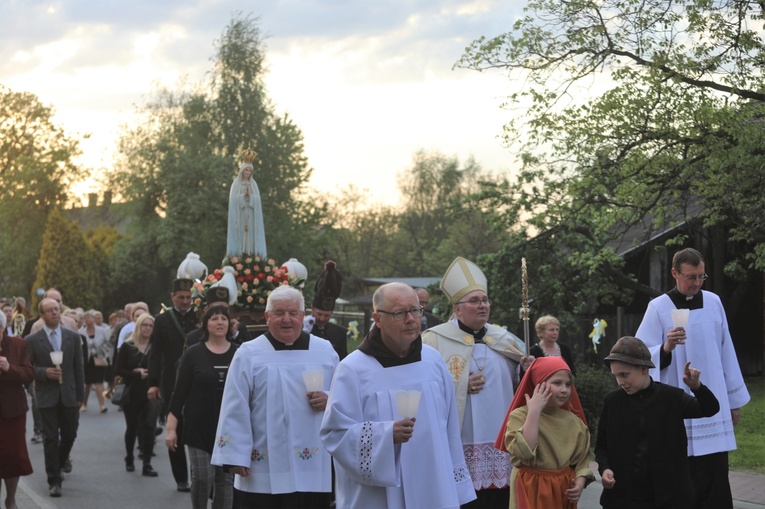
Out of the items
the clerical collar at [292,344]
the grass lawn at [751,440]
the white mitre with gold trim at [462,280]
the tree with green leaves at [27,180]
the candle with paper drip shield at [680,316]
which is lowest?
the grass lawn at [751,440]

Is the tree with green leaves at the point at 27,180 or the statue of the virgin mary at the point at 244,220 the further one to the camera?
the tree with green leaves at the point at 27,180

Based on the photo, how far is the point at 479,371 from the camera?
298 inches

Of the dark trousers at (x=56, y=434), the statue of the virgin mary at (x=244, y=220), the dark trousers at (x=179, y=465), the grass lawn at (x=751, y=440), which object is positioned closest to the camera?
the dark trousers at (x=179, y=465)

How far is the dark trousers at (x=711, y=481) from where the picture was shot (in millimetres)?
7965

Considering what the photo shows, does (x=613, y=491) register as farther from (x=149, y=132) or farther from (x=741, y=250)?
(x=149, y=132)

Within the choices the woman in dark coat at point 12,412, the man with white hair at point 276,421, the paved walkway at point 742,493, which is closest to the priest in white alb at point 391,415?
the man with white hair at point 276,421

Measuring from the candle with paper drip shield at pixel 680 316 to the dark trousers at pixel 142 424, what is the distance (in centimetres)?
814

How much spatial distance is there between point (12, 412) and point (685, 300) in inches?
236

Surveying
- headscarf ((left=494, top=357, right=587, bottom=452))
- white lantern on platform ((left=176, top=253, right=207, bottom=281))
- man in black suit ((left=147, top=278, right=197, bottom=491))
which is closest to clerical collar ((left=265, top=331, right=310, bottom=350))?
headscarf ((left=494, top=357, right=587, bottom=452))

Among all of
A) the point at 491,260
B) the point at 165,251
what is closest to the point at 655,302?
the point at 491,260

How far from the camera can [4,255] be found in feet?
209

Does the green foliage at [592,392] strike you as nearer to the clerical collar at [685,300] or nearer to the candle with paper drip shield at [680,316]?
the clerical collar at [685,300]

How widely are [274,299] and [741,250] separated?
22.1 m

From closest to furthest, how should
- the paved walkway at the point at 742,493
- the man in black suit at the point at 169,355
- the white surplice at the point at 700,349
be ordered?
the white surplice at the point at 700,349
the paved walkway at the point at 742,493
the man in black suit at the point at 169,355
